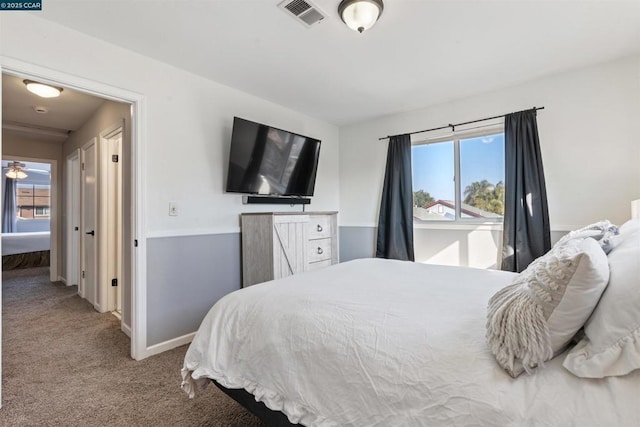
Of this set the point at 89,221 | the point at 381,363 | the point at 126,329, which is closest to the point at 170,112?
the point at 126,329

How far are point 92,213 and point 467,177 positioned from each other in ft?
14.7

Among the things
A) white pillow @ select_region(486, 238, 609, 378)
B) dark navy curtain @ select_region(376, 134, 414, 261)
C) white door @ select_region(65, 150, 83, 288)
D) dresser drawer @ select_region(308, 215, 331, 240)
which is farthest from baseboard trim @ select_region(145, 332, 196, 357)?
white door @ select_region(65, 150, 83, 288)

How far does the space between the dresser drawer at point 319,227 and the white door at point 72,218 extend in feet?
12.3

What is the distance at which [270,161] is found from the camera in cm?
321

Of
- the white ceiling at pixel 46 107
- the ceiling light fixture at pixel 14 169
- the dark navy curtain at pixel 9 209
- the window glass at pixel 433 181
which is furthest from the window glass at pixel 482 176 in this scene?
the dark navy curtain at pixel 9 209

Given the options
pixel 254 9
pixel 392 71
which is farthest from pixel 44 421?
pixel 392 71

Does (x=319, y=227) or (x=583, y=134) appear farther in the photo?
(x=319, y=227)

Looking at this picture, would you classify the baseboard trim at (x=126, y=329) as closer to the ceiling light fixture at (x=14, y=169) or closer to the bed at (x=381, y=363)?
the bed at (x=381, y=363)

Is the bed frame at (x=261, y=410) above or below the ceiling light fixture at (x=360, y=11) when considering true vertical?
below

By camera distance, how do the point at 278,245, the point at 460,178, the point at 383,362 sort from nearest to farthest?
the point at 383,362 < the point at 278,245 < the point at 460,178

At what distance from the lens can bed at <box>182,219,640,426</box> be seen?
2.42 ft

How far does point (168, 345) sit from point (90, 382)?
0.57m

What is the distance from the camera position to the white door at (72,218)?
457cm

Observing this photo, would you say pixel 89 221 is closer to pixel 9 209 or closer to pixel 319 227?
pixel 319 227
